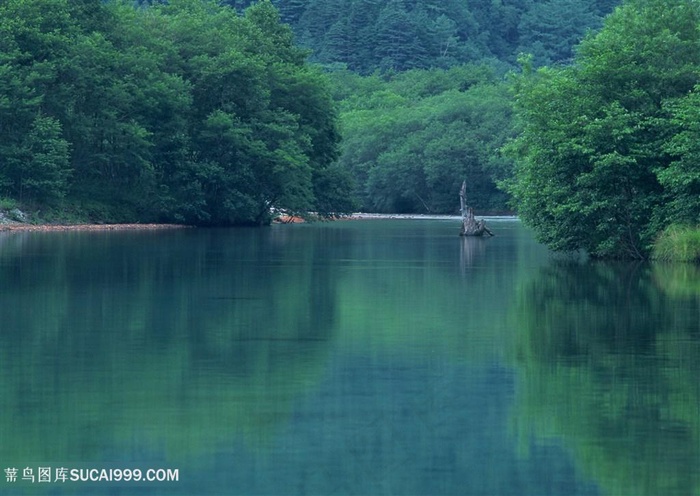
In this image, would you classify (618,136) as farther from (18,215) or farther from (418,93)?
(418,93)

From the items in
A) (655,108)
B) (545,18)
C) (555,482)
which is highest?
(545,18)

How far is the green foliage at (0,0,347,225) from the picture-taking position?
70.7 metres

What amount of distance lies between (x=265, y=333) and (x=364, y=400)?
654 centimetres

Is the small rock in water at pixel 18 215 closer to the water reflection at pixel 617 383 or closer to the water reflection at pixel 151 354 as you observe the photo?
the water reflection at pixel 151 354

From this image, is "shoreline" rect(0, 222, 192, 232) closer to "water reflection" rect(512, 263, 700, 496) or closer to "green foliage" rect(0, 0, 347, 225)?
"green foliage" rect(0, 0, 347, 225)

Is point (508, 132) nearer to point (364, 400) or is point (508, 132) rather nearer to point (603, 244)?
point (603, 244)

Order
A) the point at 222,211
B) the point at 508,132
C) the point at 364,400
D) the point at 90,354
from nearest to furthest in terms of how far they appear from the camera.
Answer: the point at 364,400, the point at 90,354, the point at 222,211, the point at 508,132

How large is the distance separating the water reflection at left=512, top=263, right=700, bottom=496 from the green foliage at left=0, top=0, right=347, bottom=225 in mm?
46026

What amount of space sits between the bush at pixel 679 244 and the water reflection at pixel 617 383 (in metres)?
11.7

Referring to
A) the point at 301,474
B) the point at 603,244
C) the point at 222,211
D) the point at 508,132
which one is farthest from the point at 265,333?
the point at 508,132

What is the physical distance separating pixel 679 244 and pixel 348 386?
89.1 ft

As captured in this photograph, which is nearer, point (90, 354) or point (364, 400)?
point (364, 400)

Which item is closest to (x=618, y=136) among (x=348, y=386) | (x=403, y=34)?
(x=348, y=386)

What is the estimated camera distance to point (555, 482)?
1147cm
